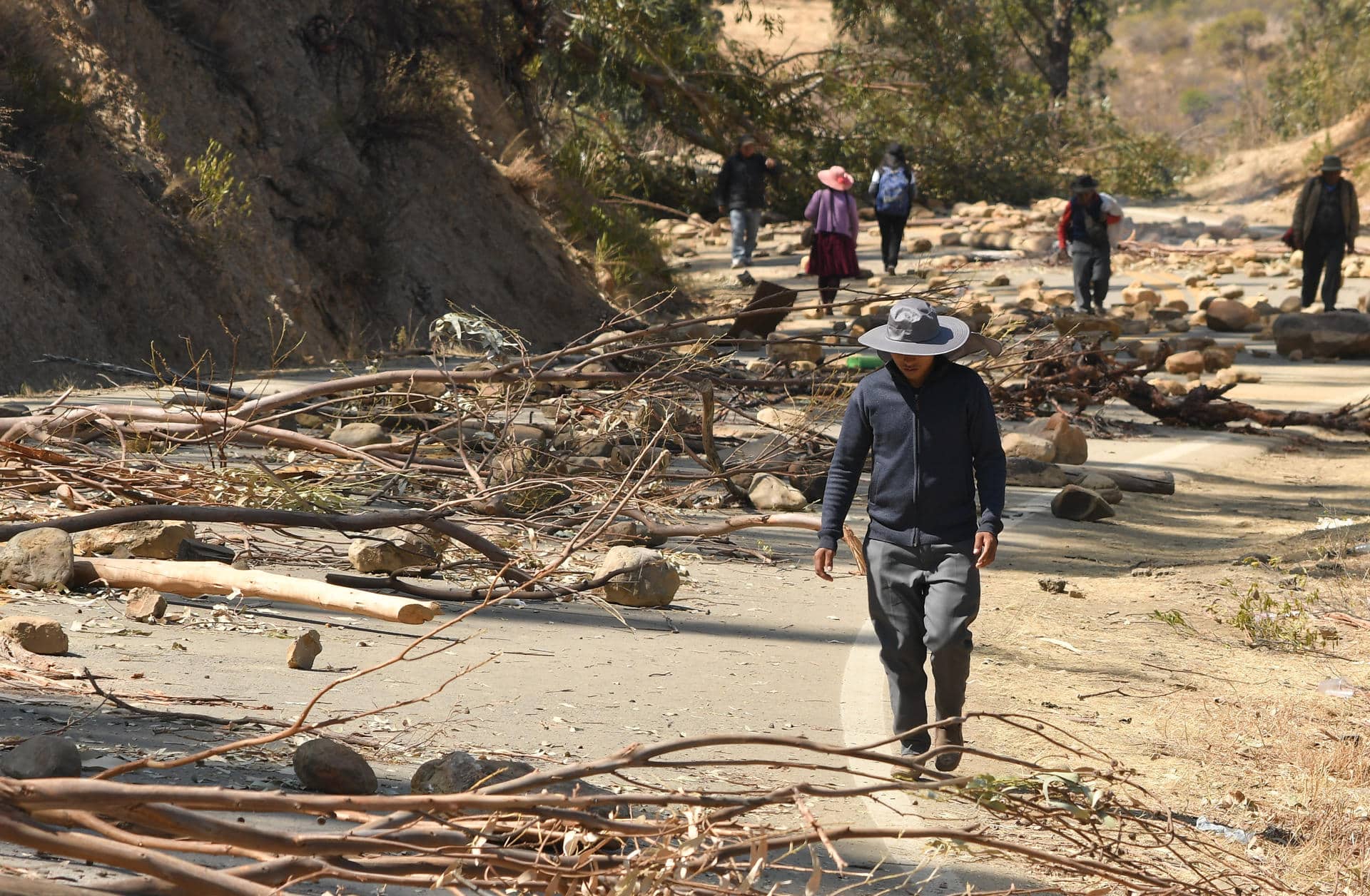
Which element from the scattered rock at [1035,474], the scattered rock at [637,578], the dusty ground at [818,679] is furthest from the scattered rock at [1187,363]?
the scattered rock at [637,578]

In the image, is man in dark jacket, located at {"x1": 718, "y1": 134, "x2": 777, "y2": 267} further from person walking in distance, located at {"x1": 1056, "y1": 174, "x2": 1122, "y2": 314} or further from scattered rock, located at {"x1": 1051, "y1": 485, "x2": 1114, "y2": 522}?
scattered rock, located at {"x1": 1051, "y1": 485, "x2": 1114, "y2": 522}

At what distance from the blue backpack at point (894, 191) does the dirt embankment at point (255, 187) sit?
569 centimetres

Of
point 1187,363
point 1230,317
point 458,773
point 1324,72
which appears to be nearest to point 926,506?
point 458,773

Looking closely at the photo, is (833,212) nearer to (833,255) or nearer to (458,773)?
(833,255)

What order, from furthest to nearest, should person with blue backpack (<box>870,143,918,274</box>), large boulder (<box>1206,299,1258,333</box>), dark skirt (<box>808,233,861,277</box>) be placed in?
1. person with blue backpack (<box>870,143,918,274</box>)
2. large boulder (<box>1206,299,1258,333</box>)
3. dark skirt (<box>808,233,861,277</box>)

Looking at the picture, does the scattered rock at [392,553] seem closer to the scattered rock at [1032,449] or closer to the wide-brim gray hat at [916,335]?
the wide-brim gray hat at [916,335]

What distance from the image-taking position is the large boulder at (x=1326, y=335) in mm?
17516

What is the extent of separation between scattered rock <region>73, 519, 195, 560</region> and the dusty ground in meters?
0.43

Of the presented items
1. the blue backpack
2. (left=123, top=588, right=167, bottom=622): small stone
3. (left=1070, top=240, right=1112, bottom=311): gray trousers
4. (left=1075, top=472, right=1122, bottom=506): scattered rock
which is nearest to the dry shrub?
the blue backpack

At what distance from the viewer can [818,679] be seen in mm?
5914

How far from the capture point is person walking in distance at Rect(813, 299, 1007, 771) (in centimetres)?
483

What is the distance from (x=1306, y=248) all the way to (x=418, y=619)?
16860mm

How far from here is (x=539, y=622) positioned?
645 centimetres

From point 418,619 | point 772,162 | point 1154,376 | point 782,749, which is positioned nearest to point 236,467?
point 418,619
